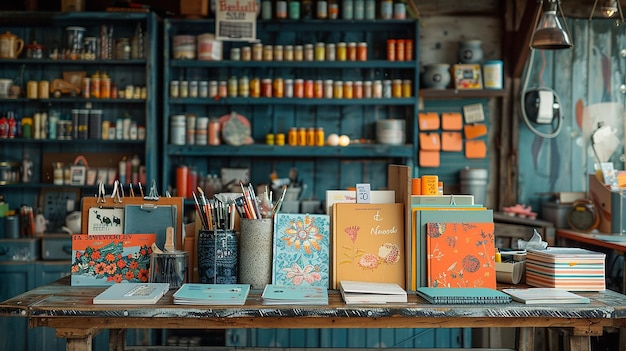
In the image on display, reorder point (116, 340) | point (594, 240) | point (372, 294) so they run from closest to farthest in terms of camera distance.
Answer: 1. point (372, 294)
2. point (116, 340)
3. point (594, 240)

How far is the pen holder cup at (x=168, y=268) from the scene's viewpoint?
2752mm

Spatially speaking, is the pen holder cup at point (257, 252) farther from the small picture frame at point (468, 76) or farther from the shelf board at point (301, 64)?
the small picture frame at point (468, 76)

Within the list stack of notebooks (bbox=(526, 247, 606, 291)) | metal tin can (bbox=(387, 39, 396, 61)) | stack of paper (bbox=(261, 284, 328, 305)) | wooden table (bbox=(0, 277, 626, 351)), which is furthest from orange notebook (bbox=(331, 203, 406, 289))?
metal tin can (bbox=(387, 39, 396, 61))

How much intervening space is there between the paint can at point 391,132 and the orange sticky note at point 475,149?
570mm

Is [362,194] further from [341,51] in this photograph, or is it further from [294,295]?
[341,51]

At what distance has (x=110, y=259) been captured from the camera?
2832 mm

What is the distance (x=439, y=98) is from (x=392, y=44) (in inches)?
22.9

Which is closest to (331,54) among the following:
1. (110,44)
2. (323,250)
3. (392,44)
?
(392,44)

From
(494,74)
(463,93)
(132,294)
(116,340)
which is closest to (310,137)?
(463,93)

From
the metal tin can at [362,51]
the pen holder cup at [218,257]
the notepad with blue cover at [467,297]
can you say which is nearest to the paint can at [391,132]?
the metal tin can at [362,51]

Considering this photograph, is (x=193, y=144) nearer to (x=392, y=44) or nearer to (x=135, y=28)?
(x=135, y=28)

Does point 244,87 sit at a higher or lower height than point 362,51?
lower

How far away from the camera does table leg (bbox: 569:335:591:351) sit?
253cm

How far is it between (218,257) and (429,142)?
3.22 metres
